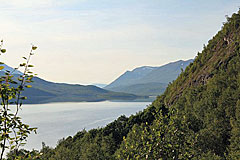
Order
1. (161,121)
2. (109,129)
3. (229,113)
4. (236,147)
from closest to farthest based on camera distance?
(161,121) < (236,147) < (229,113) < (109,129)

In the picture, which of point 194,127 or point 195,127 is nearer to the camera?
point 194,127

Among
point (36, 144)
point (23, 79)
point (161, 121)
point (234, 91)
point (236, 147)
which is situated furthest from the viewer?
point (36, 144)

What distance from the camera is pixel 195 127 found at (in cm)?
5694

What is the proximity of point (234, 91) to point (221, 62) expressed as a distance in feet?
93.9

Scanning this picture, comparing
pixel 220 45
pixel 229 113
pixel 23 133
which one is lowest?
pixel 229 113

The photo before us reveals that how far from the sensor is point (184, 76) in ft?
369

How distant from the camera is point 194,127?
56.8m

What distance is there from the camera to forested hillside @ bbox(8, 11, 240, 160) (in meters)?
12.5

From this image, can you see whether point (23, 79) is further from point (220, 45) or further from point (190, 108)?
point (220, 45)

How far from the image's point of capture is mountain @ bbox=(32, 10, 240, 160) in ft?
41.0

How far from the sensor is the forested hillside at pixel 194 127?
492 inches

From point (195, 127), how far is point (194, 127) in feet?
0.99

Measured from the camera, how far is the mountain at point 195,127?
1251 cm

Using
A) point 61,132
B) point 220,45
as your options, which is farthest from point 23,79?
point 61,132
